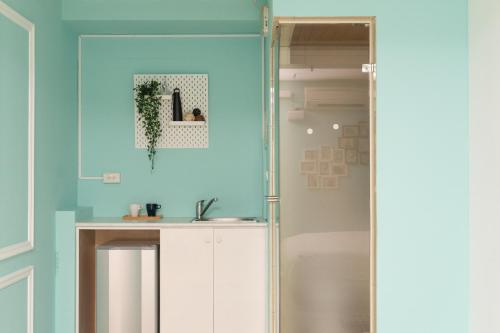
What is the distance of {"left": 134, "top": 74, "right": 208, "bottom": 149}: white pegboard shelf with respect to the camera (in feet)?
12.6

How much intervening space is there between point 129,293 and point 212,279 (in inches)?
22.3

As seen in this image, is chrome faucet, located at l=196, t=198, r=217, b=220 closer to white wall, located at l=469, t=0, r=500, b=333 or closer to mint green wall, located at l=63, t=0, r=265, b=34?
mint green wall, located at l=63, t=0, r=265, b=34

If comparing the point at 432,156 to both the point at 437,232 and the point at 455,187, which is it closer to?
the point at 455,187

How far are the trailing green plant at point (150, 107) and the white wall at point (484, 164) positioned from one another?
86.2 inches

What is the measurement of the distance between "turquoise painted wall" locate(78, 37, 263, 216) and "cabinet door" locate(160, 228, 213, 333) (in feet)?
1.53

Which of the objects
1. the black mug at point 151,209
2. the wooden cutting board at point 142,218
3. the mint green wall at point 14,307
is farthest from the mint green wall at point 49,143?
the black mug at point 151,209

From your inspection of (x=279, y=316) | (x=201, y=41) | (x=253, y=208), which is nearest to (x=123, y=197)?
(x=253, y=208)

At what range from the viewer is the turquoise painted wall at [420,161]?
2439 millimetres

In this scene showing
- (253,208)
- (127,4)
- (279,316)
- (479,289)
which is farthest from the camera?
(253,208)

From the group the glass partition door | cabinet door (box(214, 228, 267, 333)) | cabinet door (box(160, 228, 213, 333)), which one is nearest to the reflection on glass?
the glass partition door

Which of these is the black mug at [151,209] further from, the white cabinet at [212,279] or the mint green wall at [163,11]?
the mint green wall at [163,11]

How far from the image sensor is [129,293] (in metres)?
3.41

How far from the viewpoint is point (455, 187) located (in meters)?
2.45

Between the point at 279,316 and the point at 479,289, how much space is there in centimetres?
100
